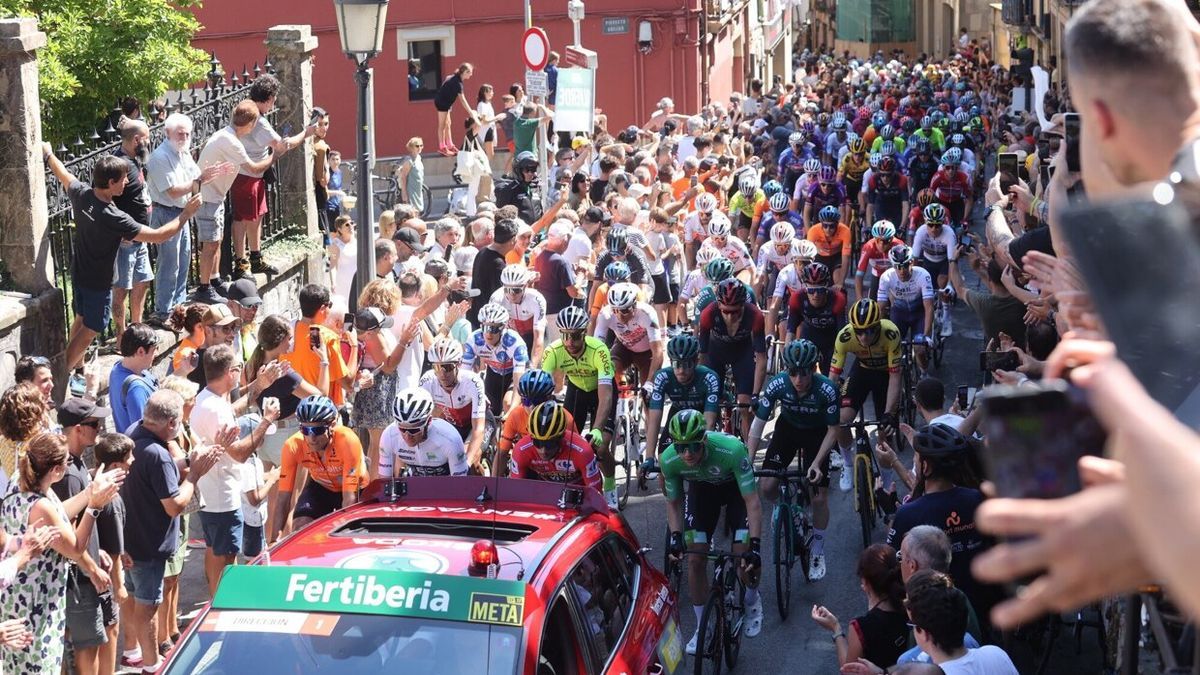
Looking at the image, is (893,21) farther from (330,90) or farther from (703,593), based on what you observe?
(703,593)

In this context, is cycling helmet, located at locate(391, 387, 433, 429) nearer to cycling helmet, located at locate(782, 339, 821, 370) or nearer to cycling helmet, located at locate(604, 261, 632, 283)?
cycling helmet, located at locate(782, 339, 821, 370)

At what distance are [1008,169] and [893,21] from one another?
79927 millimetres

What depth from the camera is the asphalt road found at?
394 inches

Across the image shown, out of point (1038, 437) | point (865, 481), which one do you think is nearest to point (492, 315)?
point (865, 481)

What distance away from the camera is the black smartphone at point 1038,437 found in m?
2.14

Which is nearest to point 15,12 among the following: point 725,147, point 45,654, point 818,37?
point 725,147

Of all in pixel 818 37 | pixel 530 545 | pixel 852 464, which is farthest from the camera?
pixel 818 37

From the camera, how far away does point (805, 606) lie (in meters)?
11.1

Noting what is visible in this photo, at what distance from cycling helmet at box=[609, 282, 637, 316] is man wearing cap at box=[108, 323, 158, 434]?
4428mm

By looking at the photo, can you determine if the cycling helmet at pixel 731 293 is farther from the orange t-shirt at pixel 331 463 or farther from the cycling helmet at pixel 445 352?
the orange t-shirt at pixel 331 463

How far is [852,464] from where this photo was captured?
13.5m

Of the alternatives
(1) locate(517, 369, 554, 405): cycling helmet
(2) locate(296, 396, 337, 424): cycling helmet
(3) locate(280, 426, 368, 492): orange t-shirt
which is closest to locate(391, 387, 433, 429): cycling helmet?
(3) locate(280, 426, 368, 492): orange t-shirt

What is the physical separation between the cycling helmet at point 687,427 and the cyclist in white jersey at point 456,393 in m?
1.76

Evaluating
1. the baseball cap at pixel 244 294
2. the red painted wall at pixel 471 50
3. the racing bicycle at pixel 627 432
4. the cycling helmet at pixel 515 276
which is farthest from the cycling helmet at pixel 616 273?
the red painted wall at pixel 471 50
